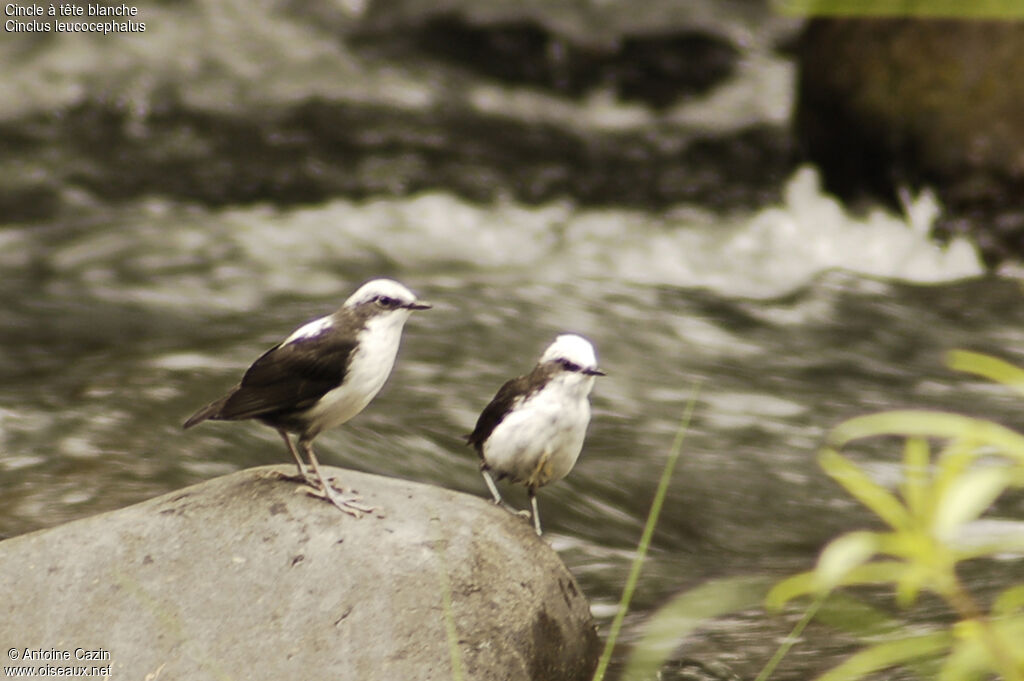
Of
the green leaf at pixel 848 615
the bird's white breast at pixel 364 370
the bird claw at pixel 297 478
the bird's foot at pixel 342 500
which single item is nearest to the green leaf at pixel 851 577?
the bird's white breast at pixel 364 370

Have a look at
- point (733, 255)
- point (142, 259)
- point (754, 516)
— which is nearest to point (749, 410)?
point (754, 516)

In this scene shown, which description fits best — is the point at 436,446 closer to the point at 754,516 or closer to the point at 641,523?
A: the point at 641,523

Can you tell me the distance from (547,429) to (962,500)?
6.10 feet

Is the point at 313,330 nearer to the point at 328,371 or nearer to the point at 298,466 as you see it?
the point at 328,371

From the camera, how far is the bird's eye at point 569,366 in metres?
3.41

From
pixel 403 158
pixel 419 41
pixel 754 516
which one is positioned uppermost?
pixel 419 41

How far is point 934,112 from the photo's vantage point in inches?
422

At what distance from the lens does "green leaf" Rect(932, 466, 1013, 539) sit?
1645 mm

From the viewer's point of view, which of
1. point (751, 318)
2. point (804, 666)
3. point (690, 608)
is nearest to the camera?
point (690, 608)

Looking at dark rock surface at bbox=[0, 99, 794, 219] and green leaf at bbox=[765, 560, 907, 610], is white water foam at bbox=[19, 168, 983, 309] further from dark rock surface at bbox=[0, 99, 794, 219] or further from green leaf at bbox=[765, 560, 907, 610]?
green leaf at bbox=[765, 560, 907, 610]

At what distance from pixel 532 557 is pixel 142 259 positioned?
23.1ft

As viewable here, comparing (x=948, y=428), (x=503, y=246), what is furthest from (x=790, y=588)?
(x=503, y=246)

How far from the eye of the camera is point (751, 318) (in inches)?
A: 376

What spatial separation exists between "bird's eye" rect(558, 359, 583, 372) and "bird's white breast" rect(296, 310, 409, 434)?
485 mm
